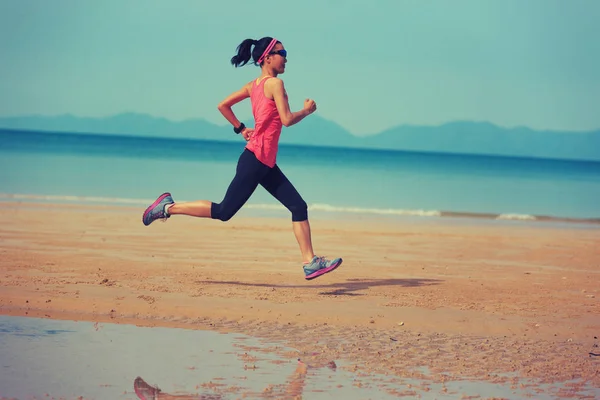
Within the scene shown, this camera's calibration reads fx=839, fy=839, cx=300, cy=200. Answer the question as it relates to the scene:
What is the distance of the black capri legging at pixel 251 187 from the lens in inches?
272

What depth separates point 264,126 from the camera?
270 inches

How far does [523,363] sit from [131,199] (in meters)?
15.9

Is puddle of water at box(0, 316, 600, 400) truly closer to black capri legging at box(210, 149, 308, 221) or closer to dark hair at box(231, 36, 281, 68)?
black capri legging at box(210, 149, 308, 221)

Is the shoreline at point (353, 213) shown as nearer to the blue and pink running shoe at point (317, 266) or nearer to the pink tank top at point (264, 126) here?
the blue and pink running shoe at point (317, 266)

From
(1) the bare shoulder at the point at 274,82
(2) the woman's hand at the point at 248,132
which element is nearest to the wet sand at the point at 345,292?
(2) the woman's hand at the point at 248,132

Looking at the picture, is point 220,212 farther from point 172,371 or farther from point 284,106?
point 172,371

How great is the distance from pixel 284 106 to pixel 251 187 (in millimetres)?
770

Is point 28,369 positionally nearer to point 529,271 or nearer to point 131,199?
point 529,271

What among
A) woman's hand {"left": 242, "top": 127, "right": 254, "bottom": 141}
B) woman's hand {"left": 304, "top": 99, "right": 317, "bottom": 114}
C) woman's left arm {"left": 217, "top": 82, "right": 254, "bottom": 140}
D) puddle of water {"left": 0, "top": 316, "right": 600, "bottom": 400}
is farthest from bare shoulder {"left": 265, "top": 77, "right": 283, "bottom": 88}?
puddle of water {"left": 0, "top": 316, "right": 600, "bottom": 400}

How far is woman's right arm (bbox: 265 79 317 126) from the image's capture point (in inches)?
260

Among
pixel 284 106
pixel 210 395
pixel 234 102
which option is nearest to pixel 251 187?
pixel 284 106

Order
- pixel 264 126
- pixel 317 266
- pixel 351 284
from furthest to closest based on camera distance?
pixel 351 284 < pixel 317 266 < pixel 264 126

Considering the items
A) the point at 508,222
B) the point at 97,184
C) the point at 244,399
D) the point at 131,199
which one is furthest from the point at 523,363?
the point at 97,184

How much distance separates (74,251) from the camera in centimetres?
931
